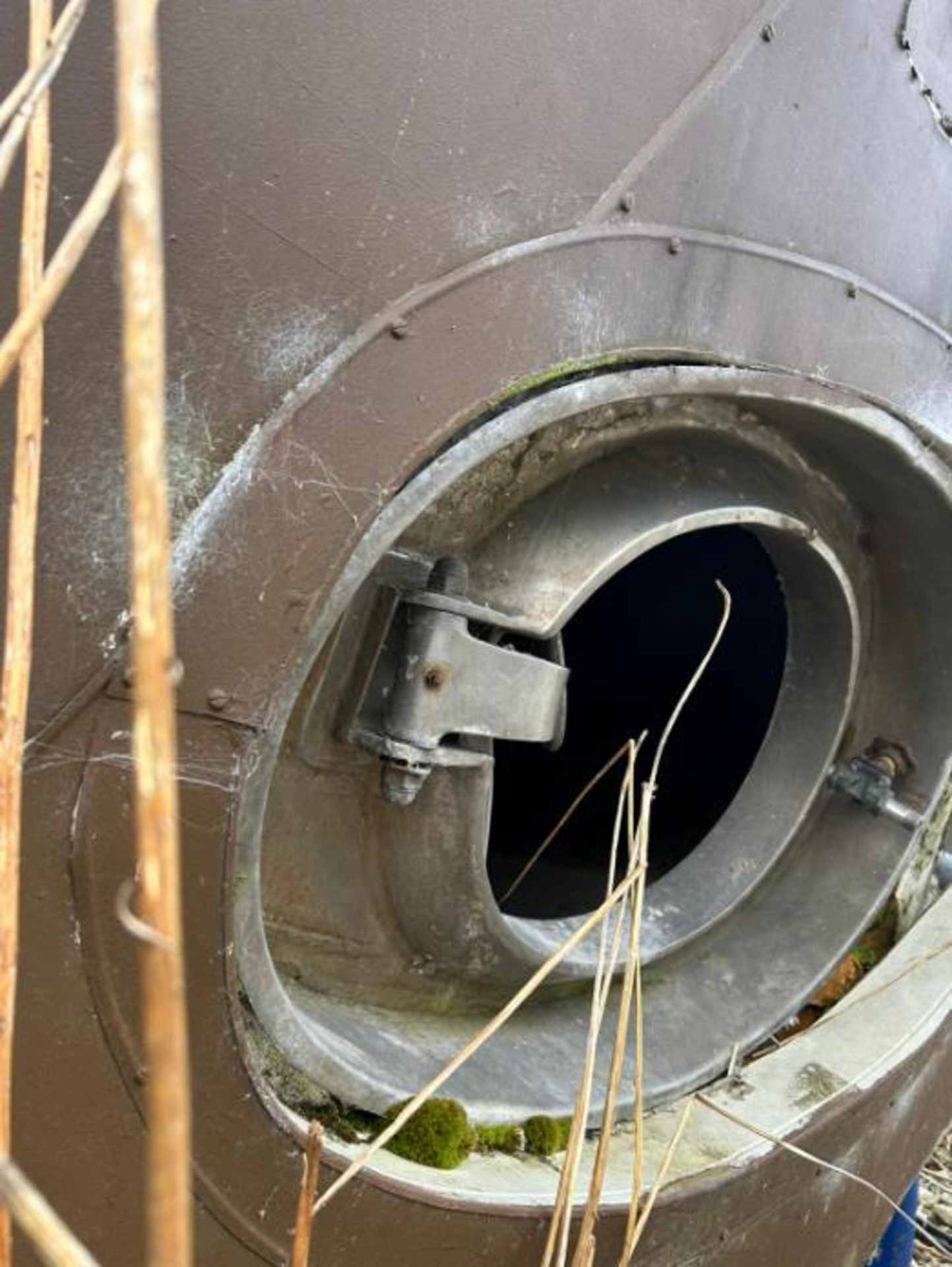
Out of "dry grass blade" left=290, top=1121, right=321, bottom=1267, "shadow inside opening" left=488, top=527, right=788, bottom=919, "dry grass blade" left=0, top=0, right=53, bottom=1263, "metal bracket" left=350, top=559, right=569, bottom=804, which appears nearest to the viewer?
"dry grass blade" left=0, top=0, right=53, bottom=1263

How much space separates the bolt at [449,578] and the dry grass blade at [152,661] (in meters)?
0.91

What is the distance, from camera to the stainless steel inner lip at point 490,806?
143 centimetres

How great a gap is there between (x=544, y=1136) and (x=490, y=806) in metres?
0.39

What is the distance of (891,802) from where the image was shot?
2.07 m

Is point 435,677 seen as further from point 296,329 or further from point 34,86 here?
point 34,86

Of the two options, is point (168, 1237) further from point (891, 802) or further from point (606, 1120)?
point (891, 802)

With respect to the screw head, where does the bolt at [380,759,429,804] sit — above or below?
below

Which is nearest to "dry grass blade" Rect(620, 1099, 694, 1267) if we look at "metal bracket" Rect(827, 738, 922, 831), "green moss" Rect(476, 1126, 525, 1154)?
"green moss" Rect(476, 1126, 525, 1154)

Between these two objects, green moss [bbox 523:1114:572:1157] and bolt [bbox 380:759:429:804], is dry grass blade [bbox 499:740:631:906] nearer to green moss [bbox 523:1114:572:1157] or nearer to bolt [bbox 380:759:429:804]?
bolt [bbox 380:759:429:804]

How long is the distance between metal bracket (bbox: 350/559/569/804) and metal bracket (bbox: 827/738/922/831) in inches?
31.1

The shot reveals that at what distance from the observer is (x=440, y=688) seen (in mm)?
1396

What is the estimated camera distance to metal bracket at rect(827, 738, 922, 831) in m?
2.07

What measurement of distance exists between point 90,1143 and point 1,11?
0.85m

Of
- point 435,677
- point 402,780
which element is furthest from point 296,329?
point 402,780
